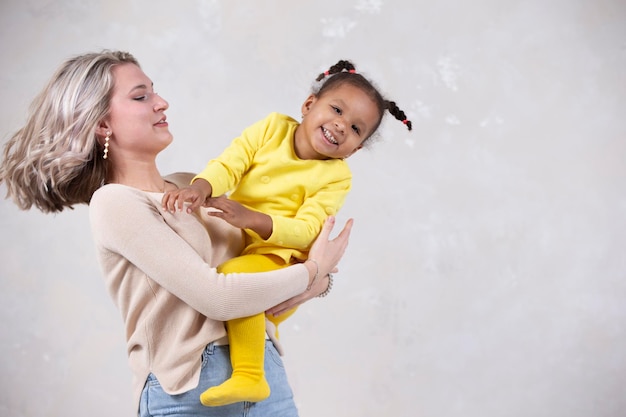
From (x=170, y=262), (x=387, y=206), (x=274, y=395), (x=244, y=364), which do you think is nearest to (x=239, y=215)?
(x=170, y=262)

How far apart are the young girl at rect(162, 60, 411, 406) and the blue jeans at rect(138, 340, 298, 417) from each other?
0.20 metres

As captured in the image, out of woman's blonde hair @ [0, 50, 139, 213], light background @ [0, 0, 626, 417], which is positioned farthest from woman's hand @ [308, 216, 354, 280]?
light background @ [0, 0, 626, 417]

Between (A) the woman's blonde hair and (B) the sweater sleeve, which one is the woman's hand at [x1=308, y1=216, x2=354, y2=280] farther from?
(A) the woman's blonde hair

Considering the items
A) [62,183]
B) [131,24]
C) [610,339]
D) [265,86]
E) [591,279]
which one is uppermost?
[131,24]

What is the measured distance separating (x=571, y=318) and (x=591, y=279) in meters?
0.23

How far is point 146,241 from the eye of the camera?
180 centimetres

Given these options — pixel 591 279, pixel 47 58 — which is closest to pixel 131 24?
pixel 47 58

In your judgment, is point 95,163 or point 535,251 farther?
point 535,251

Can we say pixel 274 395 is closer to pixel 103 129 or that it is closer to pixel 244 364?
pixel 244 364

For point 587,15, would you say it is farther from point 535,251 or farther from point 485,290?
point 485,290

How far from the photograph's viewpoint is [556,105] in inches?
164

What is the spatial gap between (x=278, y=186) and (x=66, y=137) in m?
0.53

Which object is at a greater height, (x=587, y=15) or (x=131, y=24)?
(x=587, y=15)

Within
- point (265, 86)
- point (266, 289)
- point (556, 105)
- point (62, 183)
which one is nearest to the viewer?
point (266, 289)
